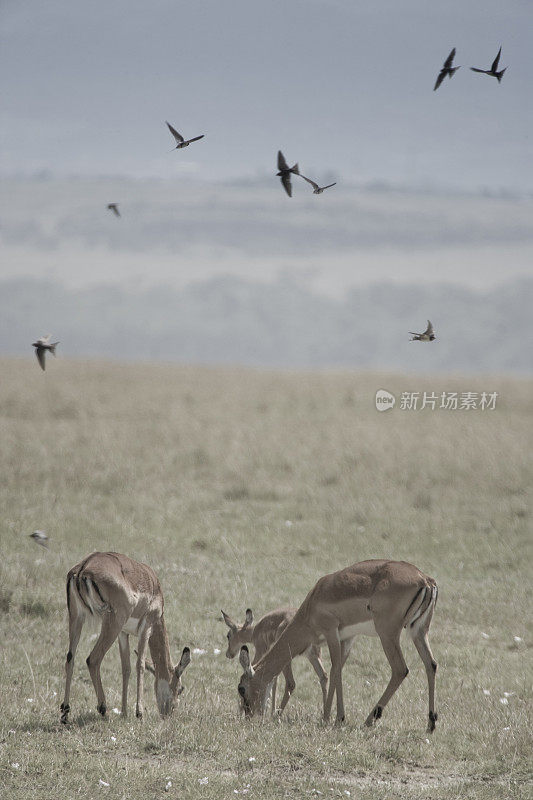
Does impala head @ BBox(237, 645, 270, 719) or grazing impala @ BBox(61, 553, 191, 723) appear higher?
grazing impala @ BBox(61, 553, 191, 723)

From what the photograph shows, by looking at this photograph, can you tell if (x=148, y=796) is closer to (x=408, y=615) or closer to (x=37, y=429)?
(x=408, y=615)

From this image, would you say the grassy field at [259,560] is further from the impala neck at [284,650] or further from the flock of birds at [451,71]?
the flock of birds at [451,71]

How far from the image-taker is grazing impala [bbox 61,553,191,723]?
28.0ft

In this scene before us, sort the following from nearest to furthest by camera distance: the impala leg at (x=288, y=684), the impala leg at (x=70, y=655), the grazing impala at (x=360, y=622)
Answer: the impala leg at (x=70, y=655) < the grazing impala at (x=360, y=622) < the impala leg at (x=288, y=684)

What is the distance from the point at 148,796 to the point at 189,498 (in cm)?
1320

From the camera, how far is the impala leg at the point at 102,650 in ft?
27.8

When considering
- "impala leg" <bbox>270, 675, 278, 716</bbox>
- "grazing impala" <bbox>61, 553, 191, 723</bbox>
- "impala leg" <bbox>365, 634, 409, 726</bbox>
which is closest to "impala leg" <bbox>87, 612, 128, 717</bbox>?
"grazing impala" <bbox>61, 553, 191, 723</bbox>

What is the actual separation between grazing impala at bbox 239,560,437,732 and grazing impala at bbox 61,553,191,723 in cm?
85

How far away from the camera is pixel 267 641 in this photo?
402 inches

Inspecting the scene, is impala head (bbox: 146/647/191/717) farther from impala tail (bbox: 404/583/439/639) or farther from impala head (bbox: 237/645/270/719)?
impala tail (bbox: 404/583/439/639)

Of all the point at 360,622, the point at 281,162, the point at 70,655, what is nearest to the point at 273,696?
the point at 360,622

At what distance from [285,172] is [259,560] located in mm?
7602

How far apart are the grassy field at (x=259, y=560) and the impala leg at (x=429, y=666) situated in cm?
26

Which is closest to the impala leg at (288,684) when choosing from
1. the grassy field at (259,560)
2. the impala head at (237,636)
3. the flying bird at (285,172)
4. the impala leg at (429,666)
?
the grassy field at (259,560)
